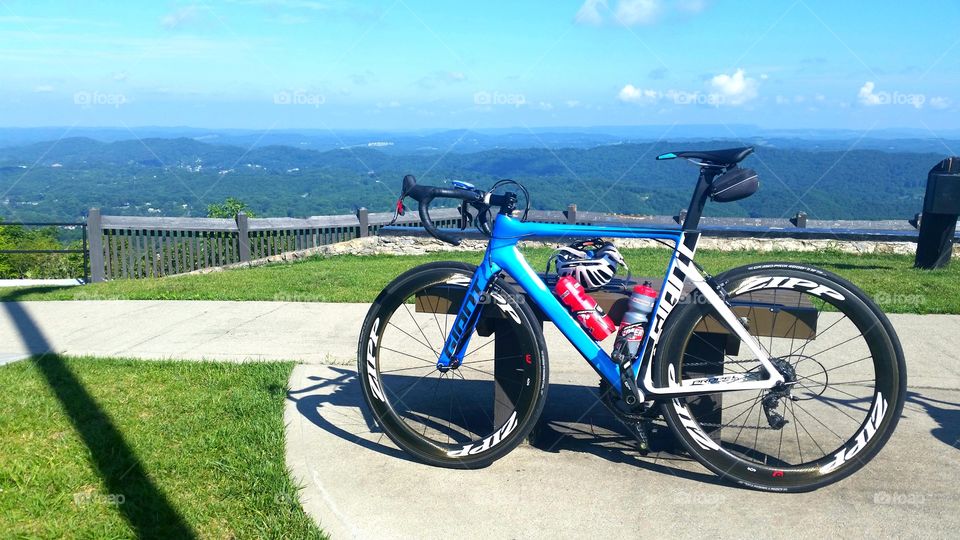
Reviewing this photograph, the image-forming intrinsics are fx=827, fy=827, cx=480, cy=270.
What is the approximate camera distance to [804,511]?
3.67 meters

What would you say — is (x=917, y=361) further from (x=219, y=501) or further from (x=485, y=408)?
(x=219, y=501)

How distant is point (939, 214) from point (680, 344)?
30.9ft

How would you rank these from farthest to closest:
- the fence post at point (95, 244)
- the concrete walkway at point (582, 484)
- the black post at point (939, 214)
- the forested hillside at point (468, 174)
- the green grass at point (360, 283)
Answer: the forested hillside at point (468, 174) < the fence post at point (95, 244) < the black post at point (939, 214) < the green grass at point (360, 283) < the concrete walkway at point (582, 484)

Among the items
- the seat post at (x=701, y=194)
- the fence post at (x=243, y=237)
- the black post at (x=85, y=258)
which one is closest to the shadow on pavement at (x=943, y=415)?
the seat post at (x=701, y=194)

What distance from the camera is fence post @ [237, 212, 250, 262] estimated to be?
1495 cm

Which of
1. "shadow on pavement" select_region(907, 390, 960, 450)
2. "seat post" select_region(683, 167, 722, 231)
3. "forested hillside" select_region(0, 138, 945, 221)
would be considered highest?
"seat post" select_region(683, 167, 722, 231)

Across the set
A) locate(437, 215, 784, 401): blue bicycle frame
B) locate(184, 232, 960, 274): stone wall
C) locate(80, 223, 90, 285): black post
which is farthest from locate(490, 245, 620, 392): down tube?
locate(80, 223, 90, 285): black post

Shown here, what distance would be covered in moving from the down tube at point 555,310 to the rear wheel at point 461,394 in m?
0.09

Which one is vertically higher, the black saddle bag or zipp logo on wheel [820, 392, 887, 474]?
the black saddle bag

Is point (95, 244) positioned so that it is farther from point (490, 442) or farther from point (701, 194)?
point (701, 194)

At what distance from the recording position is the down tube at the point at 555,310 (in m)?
3.97

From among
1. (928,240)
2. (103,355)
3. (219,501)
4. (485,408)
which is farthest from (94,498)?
(928,240)

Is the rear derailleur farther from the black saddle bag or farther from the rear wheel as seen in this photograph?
the rear wheel

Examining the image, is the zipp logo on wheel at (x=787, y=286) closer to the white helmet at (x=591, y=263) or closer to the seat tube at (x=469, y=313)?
the white helmet at (x=591, y=263)
